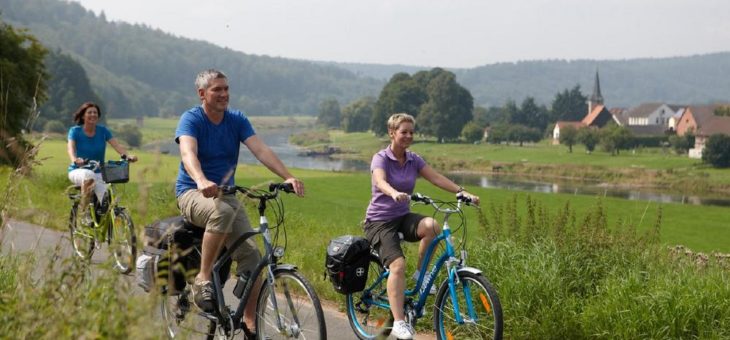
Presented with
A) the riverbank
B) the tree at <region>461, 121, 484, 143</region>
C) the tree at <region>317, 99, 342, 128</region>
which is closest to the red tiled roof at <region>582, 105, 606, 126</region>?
the riverbank

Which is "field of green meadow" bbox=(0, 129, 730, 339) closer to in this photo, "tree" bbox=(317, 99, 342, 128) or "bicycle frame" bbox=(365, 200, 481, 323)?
"bicycle frame" bbox=(365, 200, 481, 323)

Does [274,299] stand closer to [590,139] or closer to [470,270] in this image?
[470,270]

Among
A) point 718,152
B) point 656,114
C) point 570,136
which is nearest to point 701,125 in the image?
point 570,136

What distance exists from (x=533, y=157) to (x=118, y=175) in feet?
285

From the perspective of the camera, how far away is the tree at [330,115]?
593 feet

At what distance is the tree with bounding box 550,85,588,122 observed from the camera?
15575cm

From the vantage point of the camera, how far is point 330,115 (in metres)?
182

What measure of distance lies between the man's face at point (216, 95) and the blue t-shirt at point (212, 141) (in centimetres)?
9

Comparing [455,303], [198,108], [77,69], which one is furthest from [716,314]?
[77,69]

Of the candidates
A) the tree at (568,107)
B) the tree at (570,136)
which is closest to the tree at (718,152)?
the tree at (570,136)

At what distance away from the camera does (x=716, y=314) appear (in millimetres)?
5035

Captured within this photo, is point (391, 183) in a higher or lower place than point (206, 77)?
lower

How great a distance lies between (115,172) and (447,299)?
453 cm

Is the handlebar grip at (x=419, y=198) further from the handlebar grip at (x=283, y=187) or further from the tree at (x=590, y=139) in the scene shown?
the tree at (x=590, y=139)
